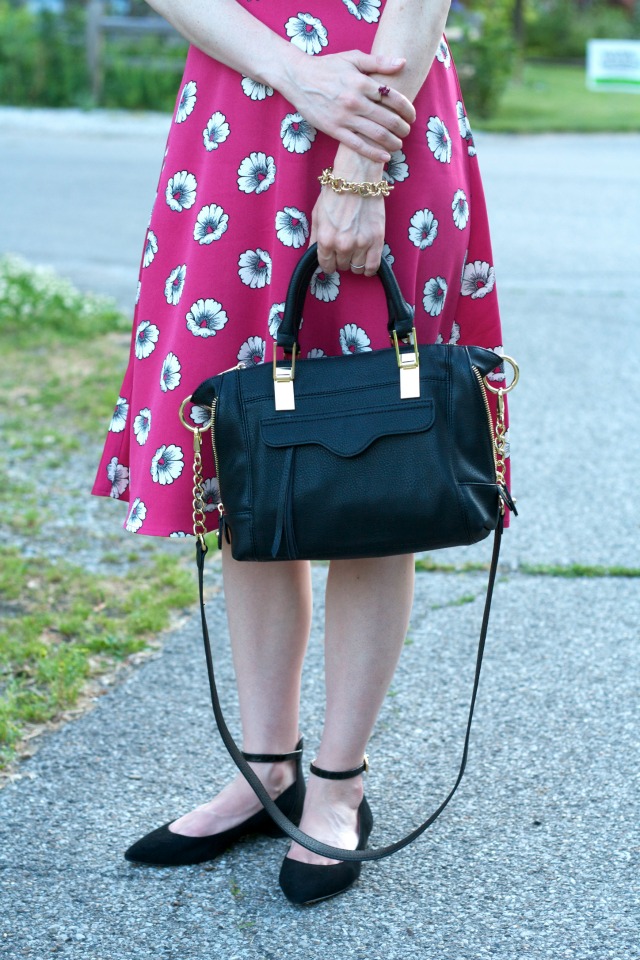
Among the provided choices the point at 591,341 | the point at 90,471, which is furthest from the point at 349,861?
the point at 591,341

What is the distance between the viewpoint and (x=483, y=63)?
1542 cm

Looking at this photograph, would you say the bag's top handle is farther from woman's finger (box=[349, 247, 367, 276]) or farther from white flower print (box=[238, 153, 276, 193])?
white flower print (box=[238, 153, 276, 193])

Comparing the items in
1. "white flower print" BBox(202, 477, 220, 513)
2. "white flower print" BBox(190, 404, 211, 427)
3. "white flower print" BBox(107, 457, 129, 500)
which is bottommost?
"white flower print" BBox(107, 457, 129, 500)

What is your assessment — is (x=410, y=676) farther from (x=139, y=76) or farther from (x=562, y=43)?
(x=562, y=43)

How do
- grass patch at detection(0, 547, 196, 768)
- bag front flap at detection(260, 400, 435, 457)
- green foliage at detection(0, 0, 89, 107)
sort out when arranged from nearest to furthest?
bag front flap at detection(260, 400, 435, 457) → grass patch at detection(0, 547, 196, 768) → green foliage at detection(0, 0, 89, 107)

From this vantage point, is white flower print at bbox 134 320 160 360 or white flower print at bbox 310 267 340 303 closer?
white flower print at bbox 310 267 340 303

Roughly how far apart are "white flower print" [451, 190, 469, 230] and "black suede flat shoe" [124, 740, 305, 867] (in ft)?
3.08

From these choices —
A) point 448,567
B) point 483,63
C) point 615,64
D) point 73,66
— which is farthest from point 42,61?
point 448,567

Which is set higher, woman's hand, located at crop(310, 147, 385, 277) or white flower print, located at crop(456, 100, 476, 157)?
white flower print, located at crop(456, 100, 476, 157)

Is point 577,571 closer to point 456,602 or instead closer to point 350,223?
point 456,602

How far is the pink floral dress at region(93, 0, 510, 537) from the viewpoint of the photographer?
167 centimetres

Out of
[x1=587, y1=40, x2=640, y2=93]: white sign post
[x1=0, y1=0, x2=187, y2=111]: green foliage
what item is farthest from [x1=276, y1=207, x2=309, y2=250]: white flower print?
[x1=587, y1=40, x2=640, y2=93]: white sign post

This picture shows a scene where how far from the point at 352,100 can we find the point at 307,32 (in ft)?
0.53

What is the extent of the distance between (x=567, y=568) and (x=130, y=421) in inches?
61.1
